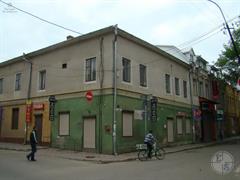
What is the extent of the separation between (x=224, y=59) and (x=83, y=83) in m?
18.5

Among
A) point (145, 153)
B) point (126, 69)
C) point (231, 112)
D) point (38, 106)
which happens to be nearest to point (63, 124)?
point (38, 106)

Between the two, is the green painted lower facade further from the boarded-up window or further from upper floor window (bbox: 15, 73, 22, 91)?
upper floor window (bbox: 15, 73, 22, 91)

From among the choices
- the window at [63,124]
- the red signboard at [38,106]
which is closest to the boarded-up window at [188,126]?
the window at [63,124]

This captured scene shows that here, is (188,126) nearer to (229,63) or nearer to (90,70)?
(229,63)

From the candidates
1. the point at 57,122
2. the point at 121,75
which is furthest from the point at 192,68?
the point at 57,122

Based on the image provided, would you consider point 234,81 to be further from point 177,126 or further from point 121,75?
point 121,75

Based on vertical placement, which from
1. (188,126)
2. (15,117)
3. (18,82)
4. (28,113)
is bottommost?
(188,126)

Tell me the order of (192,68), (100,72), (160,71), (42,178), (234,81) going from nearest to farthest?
(42,178), (100,72), (160,71), (192,68), (234,81)

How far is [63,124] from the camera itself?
890 inches

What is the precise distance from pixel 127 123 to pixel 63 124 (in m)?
5.01

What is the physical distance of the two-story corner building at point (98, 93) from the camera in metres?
20.3

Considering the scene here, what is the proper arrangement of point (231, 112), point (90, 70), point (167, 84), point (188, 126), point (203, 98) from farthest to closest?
1. point (231, 112)
2. point (203, 98)
3. point (188, 126)
4. point (167, 84)
5. point (90, 70)

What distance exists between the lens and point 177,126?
28.6m

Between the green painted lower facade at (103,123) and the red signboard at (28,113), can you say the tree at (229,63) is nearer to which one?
A: the green painted lower facade at (103,123)
